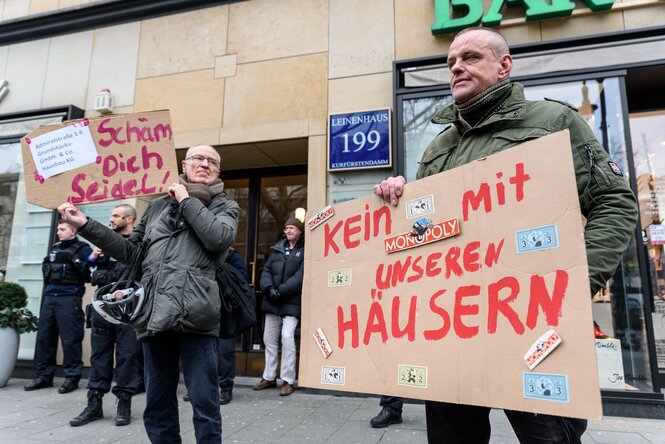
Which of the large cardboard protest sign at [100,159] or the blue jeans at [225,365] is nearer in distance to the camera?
the large cardboard protest sign at [100,159]

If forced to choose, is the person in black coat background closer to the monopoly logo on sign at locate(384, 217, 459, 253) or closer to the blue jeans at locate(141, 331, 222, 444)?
the blue jeans at locate(141, 331, 222, 444)

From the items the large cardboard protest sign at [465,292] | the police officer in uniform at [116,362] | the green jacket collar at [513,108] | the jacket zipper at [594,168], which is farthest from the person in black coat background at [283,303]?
the jacket zipper at [594,168]

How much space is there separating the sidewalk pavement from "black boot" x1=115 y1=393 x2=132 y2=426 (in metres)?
0.08

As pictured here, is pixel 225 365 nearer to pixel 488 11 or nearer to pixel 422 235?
pixel 422 235

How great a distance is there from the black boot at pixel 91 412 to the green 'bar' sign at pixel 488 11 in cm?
539

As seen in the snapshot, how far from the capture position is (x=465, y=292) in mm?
1565

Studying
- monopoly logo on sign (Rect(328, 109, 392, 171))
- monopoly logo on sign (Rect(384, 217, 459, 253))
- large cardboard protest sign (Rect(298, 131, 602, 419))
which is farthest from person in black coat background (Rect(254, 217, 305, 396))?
monopoly logo on sign (Rect(384, 217, 459, 253))

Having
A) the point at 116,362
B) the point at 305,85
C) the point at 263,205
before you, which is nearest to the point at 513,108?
the point at 116,362

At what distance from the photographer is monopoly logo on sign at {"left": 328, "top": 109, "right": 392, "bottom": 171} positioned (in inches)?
219

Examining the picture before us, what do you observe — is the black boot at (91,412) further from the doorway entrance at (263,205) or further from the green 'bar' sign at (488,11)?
the green 'bar' sign at (488,11)

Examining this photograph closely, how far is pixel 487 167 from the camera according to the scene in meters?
1.59

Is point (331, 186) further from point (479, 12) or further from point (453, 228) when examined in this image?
point (453, 228)

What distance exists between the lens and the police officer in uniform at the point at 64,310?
557 centimetres

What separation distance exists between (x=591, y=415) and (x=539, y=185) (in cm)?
66
